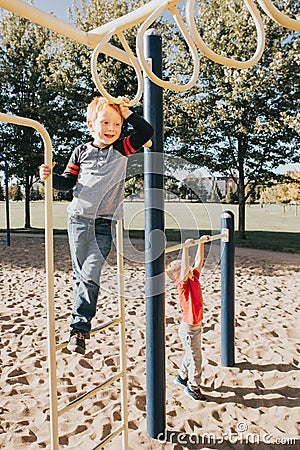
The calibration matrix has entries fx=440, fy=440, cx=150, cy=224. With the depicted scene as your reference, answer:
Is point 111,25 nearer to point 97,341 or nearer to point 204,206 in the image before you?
point 204,206

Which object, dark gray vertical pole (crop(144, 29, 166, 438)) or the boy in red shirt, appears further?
the boy in red shirt

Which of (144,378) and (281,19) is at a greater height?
(281,19)

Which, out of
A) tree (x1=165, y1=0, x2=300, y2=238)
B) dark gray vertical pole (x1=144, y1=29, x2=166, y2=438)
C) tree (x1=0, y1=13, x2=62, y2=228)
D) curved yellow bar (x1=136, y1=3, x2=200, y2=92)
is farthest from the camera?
tree (x1=0, y1=13, x2=62, y2=228)

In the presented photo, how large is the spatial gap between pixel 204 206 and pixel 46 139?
101cm

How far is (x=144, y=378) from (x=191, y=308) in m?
0.96

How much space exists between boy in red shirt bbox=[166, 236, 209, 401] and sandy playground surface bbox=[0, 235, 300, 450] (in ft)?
0.49

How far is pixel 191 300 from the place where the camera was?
318 centimetres

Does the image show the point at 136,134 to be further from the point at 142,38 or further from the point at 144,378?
the point at 144,378

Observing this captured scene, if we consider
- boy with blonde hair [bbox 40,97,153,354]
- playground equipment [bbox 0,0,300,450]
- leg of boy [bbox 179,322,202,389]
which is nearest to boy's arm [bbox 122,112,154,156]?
boy with blonde hair [bbox 40,97,153,354]

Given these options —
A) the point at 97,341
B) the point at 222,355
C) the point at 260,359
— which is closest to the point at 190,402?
the point at 222,355

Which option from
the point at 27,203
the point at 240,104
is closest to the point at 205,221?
the point at 240,104

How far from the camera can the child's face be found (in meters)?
2.02

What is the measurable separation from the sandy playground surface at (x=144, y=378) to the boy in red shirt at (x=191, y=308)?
5.9 inches

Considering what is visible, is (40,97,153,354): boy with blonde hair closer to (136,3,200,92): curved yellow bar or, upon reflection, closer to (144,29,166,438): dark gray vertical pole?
(136,3,200,92): curved yellow bar
